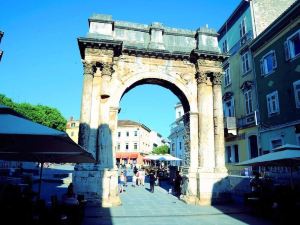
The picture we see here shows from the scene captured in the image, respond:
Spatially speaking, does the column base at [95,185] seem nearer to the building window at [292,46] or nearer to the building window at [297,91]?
the building window at [297,91]

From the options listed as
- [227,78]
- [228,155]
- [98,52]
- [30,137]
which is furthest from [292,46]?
[30,137]

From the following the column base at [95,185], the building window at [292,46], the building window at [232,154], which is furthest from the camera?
the building window at [232,154]

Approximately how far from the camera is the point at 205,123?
13.4 meters

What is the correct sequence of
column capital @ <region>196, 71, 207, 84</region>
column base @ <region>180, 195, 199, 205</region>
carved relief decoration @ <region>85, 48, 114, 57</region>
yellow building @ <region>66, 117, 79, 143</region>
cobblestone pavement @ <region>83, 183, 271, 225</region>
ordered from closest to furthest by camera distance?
cobblestone pavement @ <region>83, 183, 271, 225</region>, column base @ <region>180, 195, 199, 205</region>, carved relief decoration @ <region>85, 48, 114, 57</region>, column capital @ <region>196, 71, 207, 84</region>, yellow building @ <region>66, 117, 79, 143</region>

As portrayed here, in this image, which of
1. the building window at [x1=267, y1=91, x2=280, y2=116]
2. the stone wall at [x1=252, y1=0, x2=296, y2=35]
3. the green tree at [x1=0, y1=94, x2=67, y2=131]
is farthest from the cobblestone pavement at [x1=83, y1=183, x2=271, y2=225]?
the green tree at [x1=0, y1=94, x2=67, y2=131]

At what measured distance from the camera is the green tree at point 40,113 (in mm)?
36750

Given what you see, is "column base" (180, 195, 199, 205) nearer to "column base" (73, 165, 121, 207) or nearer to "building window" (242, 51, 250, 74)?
"column base" (73, 165, 121, 207)

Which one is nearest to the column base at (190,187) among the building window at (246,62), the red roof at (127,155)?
the building window at (246,62)

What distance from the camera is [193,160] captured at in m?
13.3

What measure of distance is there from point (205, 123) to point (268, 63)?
863 cm

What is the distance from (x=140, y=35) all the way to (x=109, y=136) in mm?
6198

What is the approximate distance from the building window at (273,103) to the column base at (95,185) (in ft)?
40.2

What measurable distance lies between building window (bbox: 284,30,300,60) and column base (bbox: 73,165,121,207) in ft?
43.6

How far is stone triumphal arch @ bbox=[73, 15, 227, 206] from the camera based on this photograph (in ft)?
39.1
